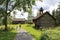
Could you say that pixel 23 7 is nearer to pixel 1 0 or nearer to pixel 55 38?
pixel 1 0

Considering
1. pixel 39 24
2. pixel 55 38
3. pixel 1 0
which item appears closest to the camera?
pixel 55 38

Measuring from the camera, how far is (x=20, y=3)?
44.2 m

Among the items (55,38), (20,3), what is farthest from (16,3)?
(55,38)

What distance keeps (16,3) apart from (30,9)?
13.3 ft

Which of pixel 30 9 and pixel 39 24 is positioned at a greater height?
pixel 30 9

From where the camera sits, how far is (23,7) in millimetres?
44781

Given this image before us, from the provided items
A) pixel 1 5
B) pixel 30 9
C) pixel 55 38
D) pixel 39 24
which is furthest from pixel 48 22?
pixel 55 38

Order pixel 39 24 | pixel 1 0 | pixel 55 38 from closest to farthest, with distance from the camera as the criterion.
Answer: pixel 55 38 < pixel 1 0 < pixel 39 24

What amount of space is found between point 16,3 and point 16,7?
65.7 inches

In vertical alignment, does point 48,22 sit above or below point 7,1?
below

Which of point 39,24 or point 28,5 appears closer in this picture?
point 28,5

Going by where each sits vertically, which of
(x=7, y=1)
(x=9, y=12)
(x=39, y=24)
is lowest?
(x=39, y=24)

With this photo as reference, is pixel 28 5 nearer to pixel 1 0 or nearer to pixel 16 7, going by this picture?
pixel 16 7

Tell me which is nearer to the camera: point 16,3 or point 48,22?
point 16,3
